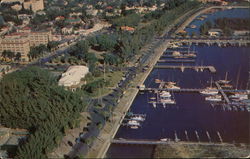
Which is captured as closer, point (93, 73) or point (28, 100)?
point (28, 100)

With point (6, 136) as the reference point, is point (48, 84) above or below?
above

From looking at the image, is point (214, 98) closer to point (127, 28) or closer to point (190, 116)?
point (190, 116)

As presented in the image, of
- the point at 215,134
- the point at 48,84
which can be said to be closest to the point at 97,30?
the point at 48,84

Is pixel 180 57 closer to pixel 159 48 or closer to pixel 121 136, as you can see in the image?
pixel 159 48

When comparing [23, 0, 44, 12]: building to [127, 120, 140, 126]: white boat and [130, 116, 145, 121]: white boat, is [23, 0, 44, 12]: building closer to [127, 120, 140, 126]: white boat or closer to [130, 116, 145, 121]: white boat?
[130, 116, 145, 121]: white boat

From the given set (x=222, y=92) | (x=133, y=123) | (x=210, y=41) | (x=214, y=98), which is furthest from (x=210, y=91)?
(x=210, y=41)

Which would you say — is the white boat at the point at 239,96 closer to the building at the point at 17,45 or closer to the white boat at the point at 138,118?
the white boat at the point at 138,118

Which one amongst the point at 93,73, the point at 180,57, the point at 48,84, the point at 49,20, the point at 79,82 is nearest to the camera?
the point at 48,84
